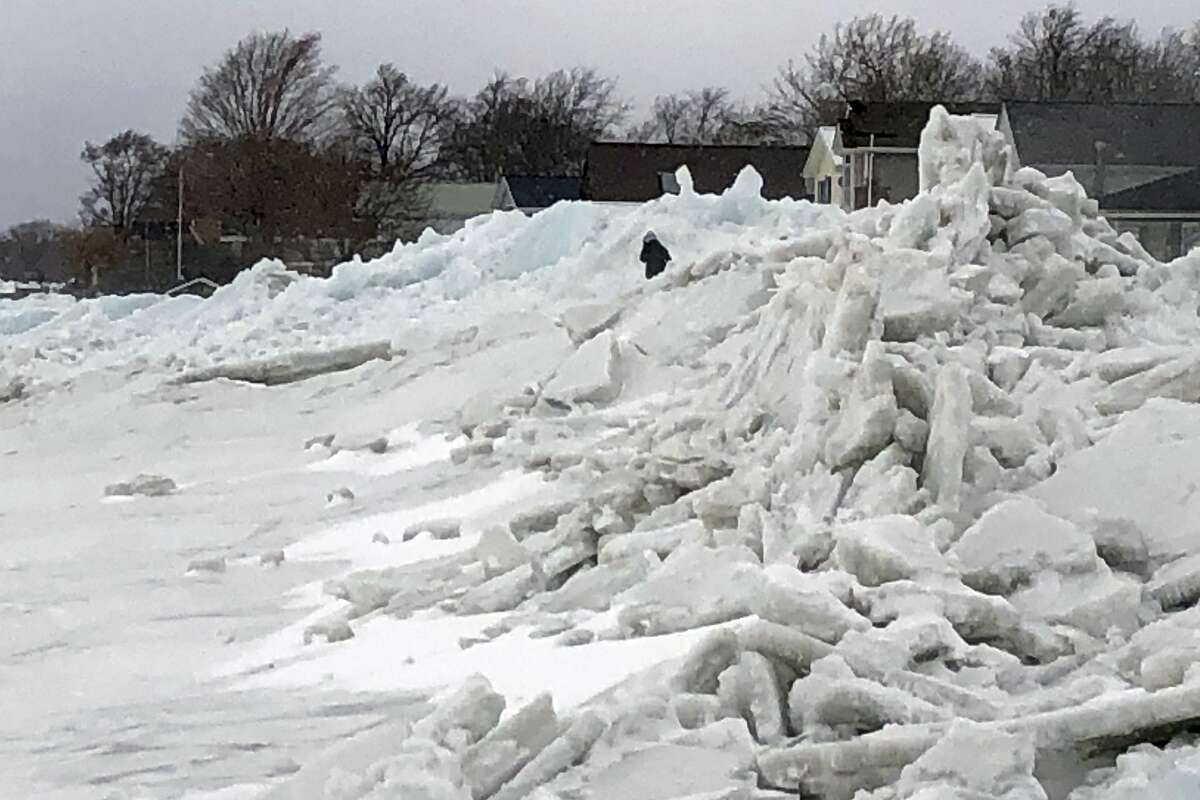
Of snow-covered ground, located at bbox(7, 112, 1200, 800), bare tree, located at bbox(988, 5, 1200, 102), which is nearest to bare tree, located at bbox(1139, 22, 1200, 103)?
bare tree, located at bbox(988, 5, 1200, 102)

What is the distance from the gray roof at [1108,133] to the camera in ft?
96.6

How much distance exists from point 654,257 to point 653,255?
0.04m

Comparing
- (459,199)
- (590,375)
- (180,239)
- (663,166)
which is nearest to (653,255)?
(590,375)

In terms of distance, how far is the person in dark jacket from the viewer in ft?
44.4

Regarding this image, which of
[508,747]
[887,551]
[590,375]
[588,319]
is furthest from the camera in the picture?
[588,319]

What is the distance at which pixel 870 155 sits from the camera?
2972cm

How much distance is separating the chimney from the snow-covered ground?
59.4 feet

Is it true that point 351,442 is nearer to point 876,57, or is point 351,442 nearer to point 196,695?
point 196,695

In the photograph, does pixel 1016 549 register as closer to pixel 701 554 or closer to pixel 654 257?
pixel 701 554

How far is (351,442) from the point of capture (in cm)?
1016

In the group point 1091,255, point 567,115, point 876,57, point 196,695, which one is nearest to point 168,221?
point 567,115

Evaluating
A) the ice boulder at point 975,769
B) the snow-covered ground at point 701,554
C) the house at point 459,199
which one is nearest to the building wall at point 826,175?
the house at point 459,199

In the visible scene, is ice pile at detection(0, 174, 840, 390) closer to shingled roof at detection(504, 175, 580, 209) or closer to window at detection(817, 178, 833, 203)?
window at detection(817, 178, 833, 203)

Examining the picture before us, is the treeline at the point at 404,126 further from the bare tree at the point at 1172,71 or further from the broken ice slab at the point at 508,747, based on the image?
the broken ice slab at the point at 508,747
